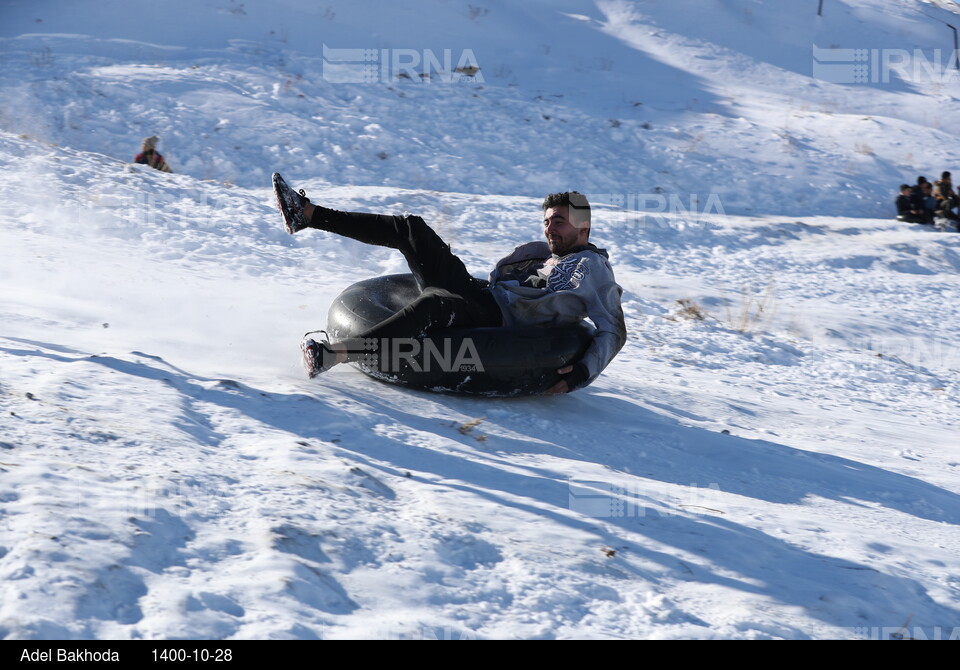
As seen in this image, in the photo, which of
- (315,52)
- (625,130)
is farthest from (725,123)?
(315,52)

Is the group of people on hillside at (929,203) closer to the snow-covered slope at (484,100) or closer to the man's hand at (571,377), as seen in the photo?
the snow-covered slope at (484,100)

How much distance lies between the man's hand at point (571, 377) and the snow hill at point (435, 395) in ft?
0.51

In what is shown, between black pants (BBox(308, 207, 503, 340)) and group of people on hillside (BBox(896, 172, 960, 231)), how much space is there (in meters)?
10.7

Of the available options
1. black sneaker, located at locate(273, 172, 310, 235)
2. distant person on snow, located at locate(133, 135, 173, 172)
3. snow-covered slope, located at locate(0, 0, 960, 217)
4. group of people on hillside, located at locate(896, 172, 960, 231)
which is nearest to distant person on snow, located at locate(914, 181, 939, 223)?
group of people on hillside, located at locate(896, 172, 960, 231)

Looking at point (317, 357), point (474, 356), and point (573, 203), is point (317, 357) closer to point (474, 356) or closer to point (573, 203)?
point (474, 356)

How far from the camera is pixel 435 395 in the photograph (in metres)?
4.67

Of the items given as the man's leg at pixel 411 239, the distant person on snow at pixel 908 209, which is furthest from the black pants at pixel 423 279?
the distant person on snow at pixel 908 209

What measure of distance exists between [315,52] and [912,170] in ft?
35.1

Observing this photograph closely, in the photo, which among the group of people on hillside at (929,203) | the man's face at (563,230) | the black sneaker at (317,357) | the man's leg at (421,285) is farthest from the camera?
the group of people on hillside at (929,203)

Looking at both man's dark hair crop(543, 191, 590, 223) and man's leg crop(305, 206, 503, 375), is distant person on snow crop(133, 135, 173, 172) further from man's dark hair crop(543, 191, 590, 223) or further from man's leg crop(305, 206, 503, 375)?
man's dark hair crop(543, 191, 590, 223)

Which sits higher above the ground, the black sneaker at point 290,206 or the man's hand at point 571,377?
the black sneaker at point 290,206

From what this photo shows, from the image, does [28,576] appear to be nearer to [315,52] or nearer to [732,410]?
[732,410]

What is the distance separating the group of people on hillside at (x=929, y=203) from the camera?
43.9 ft

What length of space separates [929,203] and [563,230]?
10.7 meters
